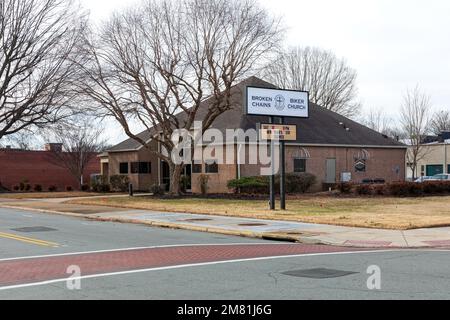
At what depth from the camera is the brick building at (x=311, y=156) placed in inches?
1598

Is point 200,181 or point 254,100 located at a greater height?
point 254,100

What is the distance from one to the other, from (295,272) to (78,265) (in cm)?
424

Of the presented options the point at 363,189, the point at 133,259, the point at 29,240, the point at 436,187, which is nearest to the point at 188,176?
the point at 363,189

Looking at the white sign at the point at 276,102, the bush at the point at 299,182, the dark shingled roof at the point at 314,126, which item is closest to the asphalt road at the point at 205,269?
the white sign at the point at 276,102

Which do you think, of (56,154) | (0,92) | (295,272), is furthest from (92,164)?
(295,272)

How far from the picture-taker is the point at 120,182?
159 ft

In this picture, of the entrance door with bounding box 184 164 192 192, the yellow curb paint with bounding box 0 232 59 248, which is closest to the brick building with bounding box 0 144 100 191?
the entrance door with bounding box 184 164 192 192

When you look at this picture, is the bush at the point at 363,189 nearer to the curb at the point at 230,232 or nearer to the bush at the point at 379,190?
the bush at the point at 379,190

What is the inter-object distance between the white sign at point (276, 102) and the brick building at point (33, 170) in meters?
39.3

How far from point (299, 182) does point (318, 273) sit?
1098 inches

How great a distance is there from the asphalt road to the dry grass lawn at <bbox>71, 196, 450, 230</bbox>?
4.92 m
